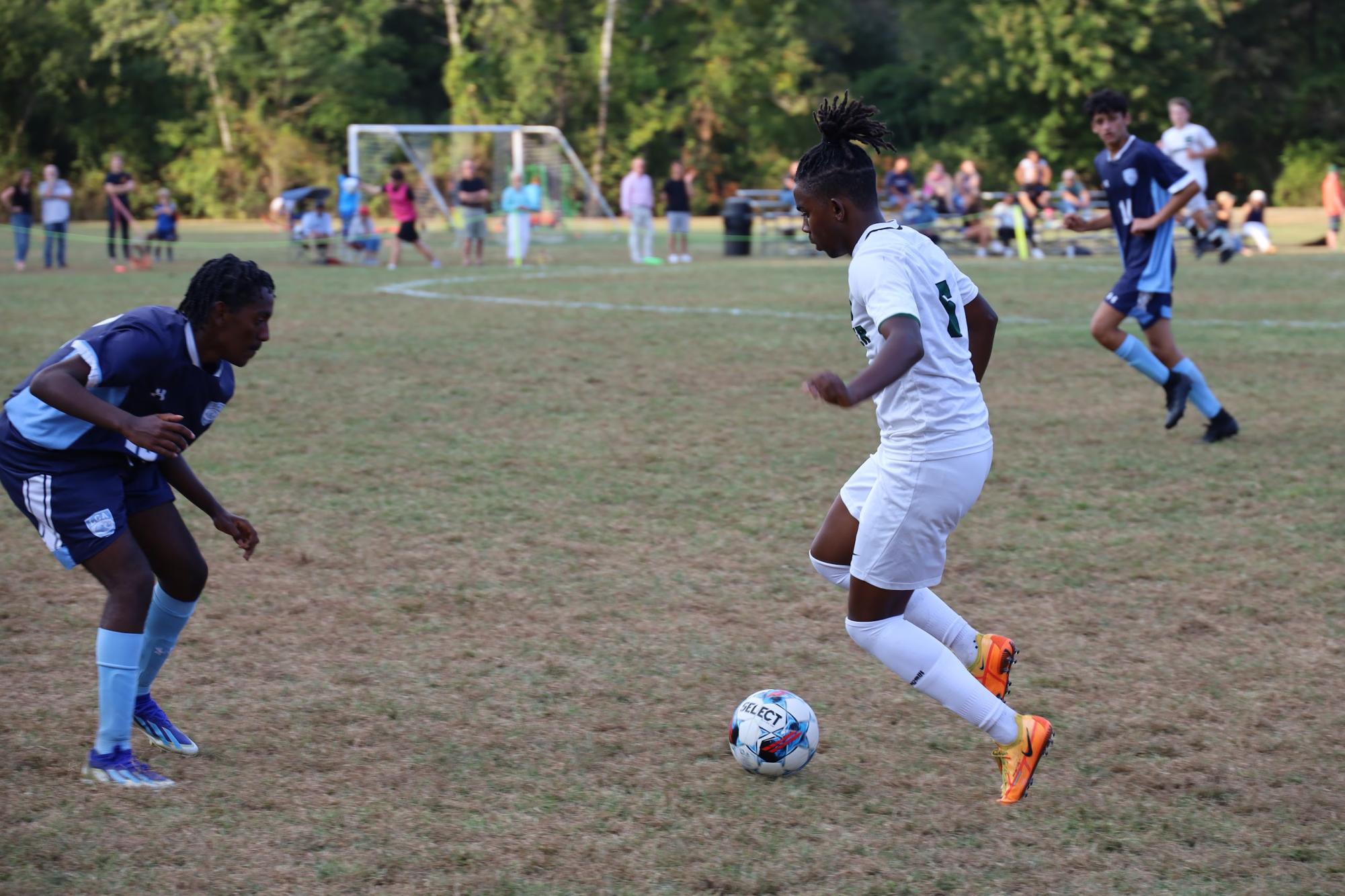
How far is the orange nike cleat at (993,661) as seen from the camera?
402cm

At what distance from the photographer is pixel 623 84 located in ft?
152

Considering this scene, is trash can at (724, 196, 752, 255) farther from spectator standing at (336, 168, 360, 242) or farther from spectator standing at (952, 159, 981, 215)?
spectator standing at (336, 168, 360, 242)

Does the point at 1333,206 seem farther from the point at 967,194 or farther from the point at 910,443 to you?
the point at 910,443

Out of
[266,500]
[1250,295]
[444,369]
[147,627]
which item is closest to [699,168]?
[1250,295]

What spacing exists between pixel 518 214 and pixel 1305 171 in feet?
99.4

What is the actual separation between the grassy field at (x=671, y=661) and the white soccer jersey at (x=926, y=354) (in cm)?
97

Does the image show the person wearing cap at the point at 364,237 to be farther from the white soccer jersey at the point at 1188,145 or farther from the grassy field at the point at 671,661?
the grassy field at the point at 671,661

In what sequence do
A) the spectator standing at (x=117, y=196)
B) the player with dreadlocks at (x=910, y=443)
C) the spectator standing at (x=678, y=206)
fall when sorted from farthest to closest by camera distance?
the spectator standing at (x=678, y=206)
the spectator standing at (x=117, y=196)
the player with dreadlocks at (x=910, y=443)

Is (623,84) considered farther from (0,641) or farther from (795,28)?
(0,641)

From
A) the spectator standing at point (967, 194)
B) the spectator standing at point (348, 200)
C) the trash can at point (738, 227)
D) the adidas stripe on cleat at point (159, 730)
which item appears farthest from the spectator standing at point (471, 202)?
the adidas stripe on cleat at point (159, 730)

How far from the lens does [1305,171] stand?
4366 cm

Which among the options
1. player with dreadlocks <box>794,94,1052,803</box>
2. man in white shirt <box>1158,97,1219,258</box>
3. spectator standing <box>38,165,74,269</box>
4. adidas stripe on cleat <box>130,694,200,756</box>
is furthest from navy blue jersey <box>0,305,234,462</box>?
spectator standing <box>38,165,74,269</box>

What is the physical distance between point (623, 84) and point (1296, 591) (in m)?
43.0

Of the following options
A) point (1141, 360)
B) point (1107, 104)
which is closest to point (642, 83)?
point (1107, 104)
